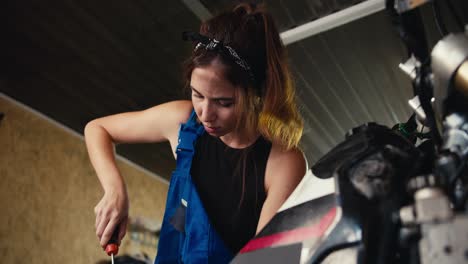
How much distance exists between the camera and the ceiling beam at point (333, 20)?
2.22m

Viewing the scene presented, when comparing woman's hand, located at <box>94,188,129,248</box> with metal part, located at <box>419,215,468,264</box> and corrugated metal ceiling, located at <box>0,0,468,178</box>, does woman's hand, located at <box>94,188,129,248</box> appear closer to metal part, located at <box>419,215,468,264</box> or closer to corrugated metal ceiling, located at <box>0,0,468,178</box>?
metal part, located at <box>419,215,468,264</box>

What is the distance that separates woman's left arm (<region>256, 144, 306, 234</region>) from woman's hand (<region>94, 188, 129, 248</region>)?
0.30m

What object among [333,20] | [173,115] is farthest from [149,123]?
[333,20]

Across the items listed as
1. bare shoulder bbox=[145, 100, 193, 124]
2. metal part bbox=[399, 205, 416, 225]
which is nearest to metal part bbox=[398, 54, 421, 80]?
metal part bbox=[399, 205, 416, 225]

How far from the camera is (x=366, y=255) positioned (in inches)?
14.5

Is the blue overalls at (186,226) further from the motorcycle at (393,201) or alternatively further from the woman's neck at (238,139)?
the motorcycle at (393,201)

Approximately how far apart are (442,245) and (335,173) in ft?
0.39

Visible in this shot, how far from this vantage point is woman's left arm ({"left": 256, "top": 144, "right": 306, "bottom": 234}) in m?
0.95

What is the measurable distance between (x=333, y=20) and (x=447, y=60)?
6.71 feet

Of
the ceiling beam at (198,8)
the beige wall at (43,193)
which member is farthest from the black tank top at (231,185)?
the beige wall at (43,193)

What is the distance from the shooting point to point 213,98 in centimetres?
103

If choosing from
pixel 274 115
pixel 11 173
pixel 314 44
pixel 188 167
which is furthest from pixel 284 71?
pixel 11 173

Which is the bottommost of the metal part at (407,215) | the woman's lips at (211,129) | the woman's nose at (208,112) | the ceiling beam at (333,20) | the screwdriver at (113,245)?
the metal part at (407,215)

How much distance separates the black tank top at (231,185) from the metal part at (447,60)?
26.2 inches
